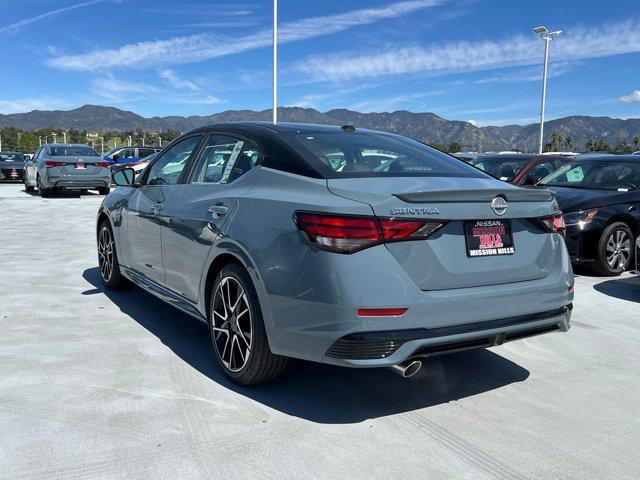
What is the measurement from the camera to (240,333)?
3471mm

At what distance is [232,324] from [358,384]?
849 millimetres

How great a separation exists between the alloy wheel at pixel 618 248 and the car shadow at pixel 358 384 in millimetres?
3722

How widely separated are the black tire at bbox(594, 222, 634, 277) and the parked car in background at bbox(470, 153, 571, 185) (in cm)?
374

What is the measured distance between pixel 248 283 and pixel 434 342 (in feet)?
3.50

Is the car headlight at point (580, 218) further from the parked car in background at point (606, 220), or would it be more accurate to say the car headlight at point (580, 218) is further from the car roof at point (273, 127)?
the car roof at point (273, 127)

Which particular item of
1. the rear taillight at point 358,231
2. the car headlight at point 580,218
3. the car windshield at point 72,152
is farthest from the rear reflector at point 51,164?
the rear taillight at point 358,231

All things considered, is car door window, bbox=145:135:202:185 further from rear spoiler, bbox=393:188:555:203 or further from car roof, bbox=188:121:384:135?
rear spoiler, bbox=393:188:555:203

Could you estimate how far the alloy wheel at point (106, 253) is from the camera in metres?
5.80

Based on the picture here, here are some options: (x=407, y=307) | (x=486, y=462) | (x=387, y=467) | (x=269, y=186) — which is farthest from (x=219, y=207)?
(x=486, y=462)

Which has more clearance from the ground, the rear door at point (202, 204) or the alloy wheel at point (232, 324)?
the rear door at point (202, 204)

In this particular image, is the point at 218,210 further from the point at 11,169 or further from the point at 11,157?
the point at 11,157

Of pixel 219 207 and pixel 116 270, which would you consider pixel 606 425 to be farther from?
pixel 116 270

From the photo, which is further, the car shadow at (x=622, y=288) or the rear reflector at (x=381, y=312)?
the car shadow at (x=622, y=288)

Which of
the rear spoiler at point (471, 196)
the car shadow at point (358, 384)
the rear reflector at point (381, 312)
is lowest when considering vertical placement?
the car shadow at point (358, 384)
